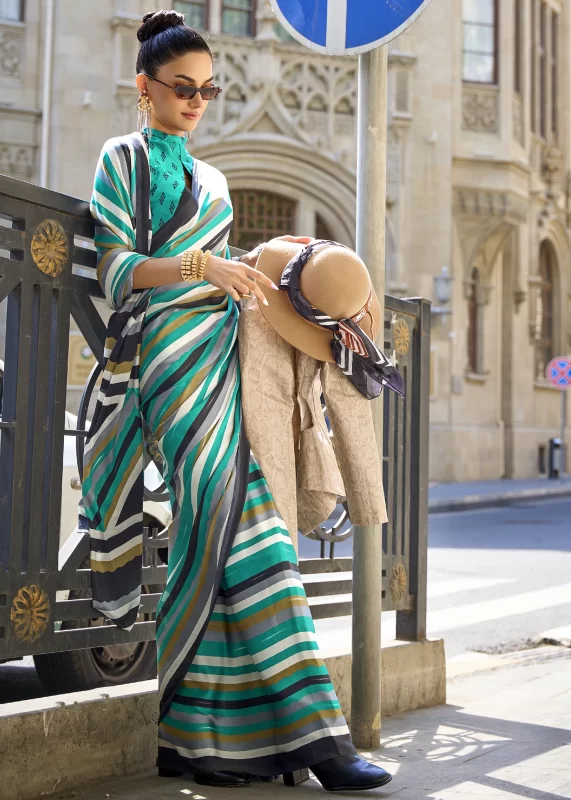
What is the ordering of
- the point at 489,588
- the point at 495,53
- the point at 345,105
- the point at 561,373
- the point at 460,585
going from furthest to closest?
the point at 495,53
the point at 561,373
the point at 345,105
the point at 460,585
the point at 489,588

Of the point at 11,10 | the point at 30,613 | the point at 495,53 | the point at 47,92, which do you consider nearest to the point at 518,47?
the point at 495,53

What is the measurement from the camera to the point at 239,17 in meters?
22.8

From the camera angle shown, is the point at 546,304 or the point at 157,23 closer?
the point at 157,23

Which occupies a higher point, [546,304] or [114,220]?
[546,304]

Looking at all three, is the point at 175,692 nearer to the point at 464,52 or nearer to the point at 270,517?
the point at 270,517

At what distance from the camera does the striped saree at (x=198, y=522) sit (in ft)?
10.0

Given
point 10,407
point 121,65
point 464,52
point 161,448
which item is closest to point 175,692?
point 161,448

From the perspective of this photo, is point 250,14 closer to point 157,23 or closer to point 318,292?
point 157,23

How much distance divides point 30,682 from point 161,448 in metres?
2.56

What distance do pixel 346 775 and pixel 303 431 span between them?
0.90 metres

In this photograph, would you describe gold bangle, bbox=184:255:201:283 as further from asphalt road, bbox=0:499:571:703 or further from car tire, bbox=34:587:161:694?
asphalt road, bbox=0:499:571:703

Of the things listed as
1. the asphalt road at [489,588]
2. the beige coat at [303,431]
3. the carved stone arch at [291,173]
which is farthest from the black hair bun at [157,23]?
the carved stone arch at [291,173]

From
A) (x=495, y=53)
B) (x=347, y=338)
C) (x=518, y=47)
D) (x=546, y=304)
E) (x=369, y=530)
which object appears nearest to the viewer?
(x=347, y=338)

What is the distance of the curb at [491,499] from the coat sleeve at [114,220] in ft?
50.2
